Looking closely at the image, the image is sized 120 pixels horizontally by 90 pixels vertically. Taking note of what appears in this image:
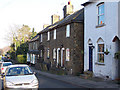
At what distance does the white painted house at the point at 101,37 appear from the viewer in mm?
14148

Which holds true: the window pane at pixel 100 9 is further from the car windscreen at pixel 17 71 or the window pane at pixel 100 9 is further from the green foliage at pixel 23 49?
the green foliage at pixel 23 49

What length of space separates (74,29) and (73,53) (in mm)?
2604

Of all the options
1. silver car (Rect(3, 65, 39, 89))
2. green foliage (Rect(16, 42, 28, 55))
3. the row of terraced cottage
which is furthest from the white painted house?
green foliage (Rect(16, 42, 28, 55))

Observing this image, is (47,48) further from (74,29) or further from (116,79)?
(116,79)

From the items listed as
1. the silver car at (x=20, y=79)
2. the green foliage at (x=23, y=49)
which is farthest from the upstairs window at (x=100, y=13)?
the green foliage at (x=23, y=49)

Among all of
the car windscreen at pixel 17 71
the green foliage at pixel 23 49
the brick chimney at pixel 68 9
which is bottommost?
the car windscreen at pixel 17 71

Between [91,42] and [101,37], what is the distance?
1.94m

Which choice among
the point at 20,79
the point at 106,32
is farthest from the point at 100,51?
the point at 20,79

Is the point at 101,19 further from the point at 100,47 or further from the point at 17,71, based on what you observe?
the point at 17,71

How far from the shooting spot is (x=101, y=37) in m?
15.7

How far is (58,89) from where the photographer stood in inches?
448

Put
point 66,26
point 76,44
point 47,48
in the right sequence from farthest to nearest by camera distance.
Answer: point 47,48 < point 66,26 < point 76,44

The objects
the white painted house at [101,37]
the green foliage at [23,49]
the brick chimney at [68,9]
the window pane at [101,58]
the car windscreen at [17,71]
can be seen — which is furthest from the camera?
→ the green foliage at [23,49]

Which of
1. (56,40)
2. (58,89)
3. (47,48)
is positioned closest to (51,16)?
(47,48)
